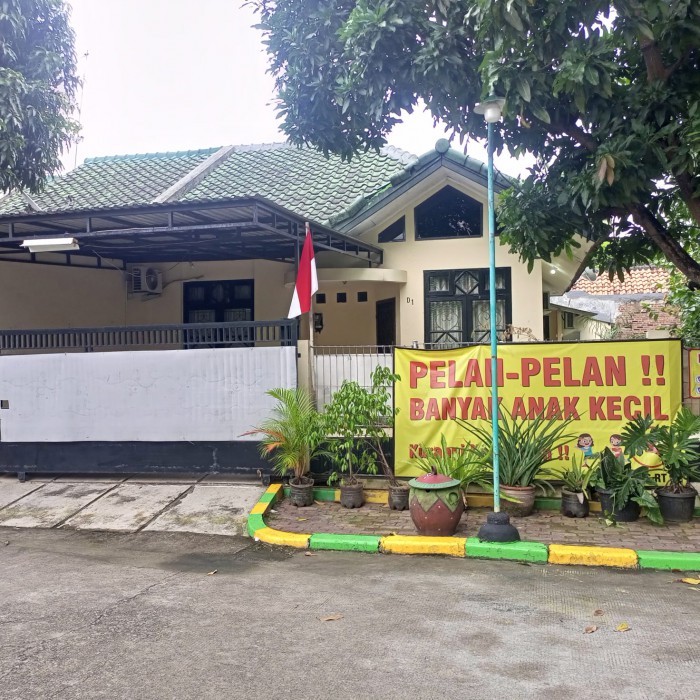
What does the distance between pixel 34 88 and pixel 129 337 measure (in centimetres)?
351

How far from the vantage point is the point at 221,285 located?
46.8 feet

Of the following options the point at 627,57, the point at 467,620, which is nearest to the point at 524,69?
the point at 627,57

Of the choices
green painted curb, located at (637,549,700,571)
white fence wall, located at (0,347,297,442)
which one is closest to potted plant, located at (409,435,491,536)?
green painted curb, located at (637,549,700,571)

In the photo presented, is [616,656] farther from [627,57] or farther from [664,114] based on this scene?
[627,57]

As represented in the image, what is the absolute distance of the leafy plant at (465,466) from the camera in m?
7.69

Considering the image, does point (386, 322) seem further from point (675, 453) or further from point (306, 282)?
point (675, 453)

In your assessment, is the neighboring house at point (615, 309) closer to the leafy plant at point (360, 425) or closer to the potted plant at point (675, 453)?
the potted plant at point (675, 453)

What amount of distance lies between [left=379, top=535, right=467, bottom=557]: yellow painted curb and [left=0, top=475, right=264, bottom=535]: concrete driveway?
1746 millimetres

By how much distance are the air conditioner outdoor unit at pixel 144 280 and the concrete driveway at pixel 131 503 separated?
547 centimetres

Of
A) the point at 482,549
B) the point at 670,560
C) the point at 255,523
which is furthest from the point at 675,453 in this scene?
the point at 255,523

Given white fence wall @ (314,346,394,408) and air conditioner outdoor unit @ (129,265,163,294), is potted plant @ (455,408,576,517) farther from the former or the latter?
air conditioner outdoor unit @ (129,265,163,294)

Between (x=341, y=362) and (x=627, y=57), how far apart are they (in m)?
4.96

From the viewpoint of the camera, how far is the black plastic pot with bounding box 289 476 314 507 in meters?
8.13

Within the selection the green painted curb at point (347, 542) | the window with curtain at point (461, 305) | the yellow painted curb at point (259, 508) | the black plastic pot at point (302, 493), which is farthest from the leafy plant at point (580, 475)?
the window with curtain at point (461, 305)
